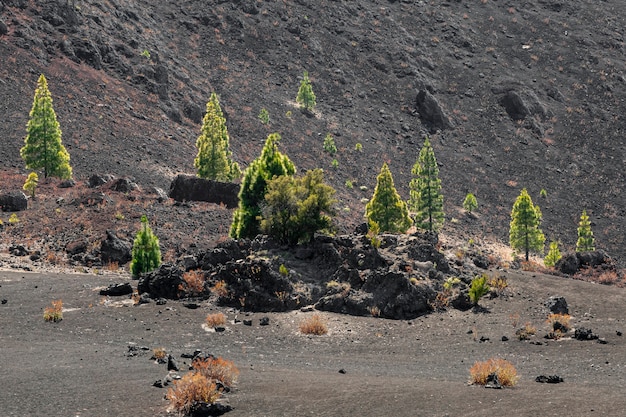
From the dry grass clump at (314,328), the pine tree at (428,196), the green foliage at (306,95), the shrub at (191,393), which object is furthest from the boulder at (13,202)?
the green foliage at (306,95)

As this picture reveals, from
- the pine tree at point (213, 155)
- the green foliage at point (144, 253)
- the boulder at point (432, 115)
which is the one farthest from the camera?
the boulder at point (432, 115)

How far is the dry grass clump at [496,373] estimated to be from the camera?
49.8 ft

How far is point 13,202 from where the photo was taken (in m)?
47.0

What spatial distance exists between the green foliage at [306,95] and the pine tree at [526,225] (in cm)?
3863

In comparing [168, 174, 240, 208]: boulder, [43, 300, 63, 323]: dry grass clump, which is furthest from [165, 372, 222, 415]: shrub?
[168, 174, 240, 208]: boulder

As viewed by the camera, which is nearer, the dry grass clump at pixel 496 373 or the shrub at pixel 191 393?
the shrub at pixel 191 393

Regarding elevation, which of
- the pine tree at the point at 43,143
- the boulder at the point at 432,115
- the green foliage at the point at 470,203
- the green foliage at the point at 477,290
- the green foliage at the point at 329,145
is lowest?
the green foliage at the point at 477,290

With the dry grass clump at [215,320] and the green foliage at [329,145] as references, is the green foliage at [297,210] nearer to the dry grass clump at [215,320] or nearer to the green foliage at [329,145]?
the dry grass clump at [215,320]

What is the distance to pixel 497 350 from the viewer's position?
20.2m

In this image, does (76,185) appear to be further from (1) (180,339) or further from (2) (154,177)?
(1) (180,339)

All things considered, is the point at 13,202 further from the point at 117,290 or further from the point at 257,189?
the point at 117,290

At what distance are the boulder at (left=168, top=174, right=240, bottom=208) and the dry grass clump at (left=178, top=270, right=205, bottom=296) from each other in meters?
28.1

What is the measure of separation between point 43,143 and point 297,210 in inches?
1450

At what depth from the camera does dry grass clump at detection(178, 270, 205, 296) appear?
86.1 ft
